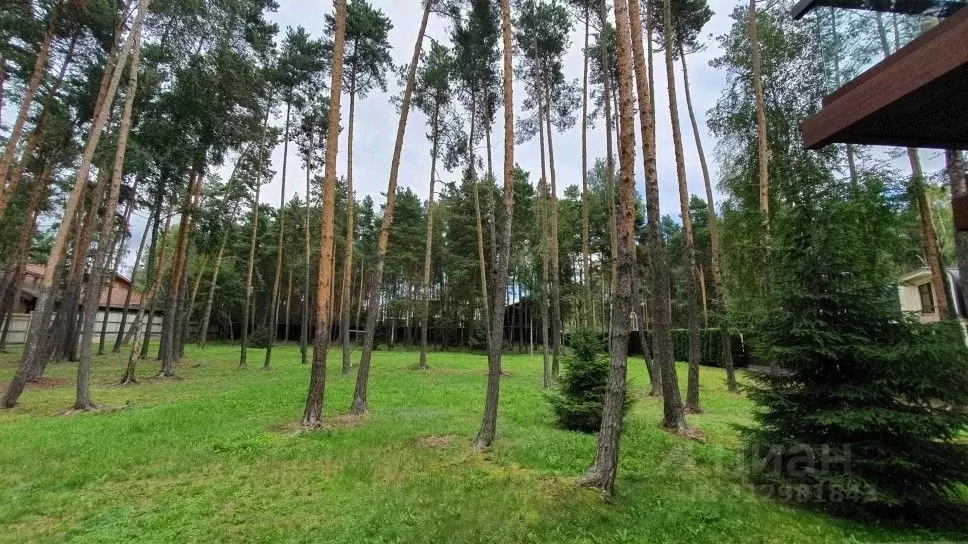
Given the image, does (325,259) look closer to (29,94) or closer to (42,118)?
(29,94)

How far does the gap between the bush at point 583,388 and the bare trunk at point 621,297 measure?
267 centimetres

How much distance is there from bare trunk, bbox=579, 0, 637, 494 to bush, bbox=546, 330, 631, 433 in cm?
267

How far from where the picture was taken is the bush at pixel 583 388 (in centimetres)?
728

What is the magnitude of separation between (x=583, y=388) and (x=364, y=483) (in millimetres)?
4103

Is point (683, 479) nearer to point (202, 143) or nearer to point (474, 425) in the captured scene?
point (474, 425)

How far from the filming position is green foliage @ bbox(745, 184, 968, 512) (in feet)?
13.3

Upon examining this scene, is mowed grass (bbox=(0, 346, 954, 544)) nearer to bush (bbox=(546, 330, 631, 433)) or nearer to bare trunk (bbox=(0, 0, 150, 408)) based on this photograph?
bush (bbox=(546, 330, 631, 433))

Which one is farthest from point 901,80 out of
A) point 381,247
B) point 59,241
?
point 59,241

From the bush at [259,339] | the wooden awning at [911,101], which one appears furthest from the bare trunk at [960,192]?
the bush at [259,339]

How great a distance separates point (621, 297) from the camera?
4516 mm

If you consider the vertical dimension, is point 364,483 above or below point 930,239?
A: below

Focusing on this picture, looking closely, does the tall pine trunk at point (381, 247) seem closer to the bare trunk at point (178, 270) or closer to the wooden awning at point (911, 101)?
the wooden awning at point (911, 101)

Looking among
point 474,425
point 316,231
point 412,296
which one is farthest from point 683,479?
point 412,296

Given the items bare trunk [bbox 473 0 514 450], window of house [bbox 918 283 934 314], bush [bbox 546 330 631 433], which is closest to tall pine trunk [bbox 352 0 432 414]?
bare trunk [bbox 473 0 514 450]
